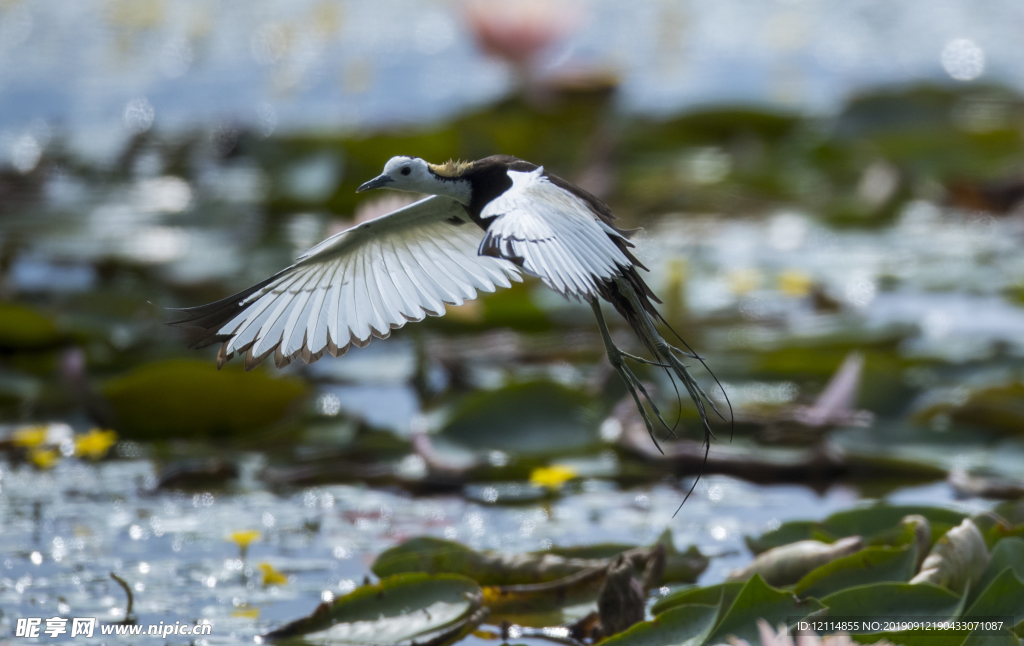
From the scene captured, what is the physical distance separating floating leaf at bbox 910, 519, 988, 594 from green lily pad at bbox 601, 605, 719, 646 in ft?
1.07

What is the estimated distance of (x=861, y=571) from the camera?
1727 mm

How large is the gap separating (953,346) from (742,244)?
122cm

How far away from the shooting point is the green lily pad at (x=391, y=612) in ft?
5.57

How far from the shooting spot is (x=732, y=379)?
2838mm

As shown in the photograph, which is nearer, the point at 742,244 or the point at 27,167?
Answer: the point at 742,244

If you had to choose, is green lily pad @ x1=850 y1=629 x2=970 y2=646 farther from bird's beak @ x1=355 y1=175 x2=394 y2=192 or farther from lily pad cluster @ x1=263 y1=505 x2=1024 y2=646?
bird's beak @ x1=355 y1=175 x2=394 y2=192

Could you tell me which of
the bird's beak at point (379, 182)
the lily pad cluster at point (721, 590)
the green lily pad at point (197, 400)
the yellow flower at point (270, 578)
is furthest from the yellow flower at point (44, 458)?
the bird's beak at point (379, 182)

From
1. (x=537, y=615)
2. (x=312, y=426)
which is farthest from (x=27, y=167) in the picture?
(x=537, y=615)

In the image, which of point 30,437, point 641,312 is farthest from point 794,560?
point 30,437

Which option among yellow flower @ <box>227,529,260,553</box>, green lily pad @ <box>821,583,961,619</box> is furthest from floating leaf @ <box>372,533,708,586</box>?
green lily pad @ <box>821,583,961,619</box>

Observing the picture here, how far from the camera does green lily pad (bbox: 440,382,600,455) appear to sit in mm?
2514

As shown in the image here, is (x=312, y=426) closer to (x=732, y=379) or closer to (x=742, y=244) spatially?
(x=732, y=379)

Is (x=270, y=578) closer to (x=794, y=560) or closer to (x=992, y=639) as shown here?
(x=794, y=560)

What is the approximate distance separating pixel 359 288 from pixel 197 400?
1.03 m
